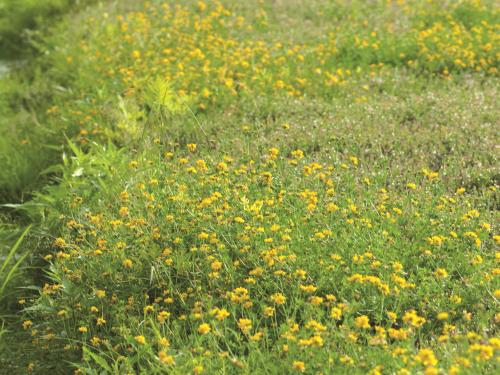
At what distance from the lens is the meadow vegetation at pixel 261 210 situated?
3.49 meters

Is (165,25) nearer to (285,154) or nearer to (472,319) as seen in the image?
(285,154)

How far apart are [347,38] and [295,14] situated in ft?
6.08

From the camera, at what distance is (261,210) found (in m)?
4.38

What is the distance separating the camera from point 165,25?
9492 millimetres

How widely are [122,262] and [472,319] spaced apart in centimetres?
190

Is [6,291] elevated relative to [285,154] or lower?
lower

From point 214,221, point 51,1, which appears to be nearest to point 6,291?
point 214,221

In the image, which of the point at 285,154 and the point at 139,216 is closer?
Answer: the point at 139,216

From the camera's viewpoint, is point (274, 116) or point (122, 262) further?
point (274, 116)

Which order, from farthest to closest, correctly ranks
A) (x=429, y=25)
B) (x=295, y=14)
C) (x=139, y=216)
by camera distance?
(x=295, y=14), (x=429, y=25), (x=139, y=216)

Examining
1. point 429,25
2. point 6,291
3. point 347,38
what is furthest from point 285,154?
point 429,25

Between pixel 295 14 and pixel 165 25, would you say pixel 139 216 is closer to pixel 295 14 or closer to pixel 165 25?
pixel 165 25

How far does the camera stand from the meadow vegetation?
137 inches

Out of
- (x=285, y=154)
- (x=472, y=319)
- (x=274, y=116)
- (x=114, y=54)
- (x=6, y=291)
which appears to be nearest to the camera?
(x=472, y=319)
